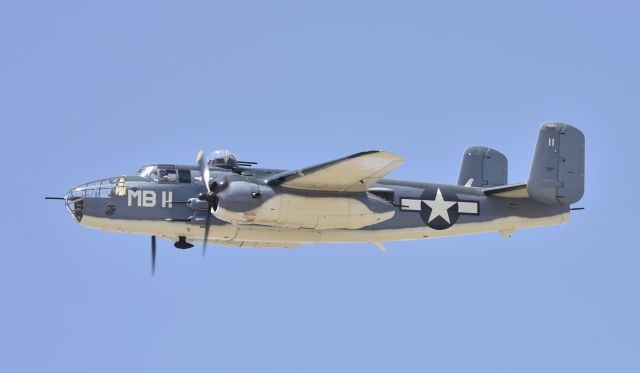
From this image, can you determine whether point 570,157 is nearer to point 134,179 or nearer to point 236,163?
point 236,163

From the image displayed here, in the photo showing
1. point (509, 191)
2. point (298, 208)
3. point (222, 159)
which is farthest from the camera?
point (509, 191)

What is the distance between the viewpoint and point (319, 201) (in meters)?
24.8

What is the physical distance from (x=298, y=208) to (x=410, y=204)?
3234 millimetres

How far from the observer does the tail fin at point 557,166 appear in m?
27.5

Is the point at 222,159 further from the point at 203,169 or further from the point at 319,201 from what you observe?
the point at 319,201

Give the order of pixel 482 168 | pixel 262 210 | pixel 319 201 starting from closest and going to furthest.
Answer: pixel 262 210
pixel 319 201
pixel 482 168

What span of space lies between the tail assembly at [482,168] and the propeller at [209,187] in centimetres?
797

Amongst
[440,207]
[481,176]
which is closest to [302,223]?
[440,207]

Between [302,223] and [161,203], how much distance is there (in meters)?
3.14

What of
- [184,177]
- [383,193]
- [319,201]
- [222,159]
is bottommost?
[319,201]

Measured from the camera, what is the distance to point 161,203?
2531 cm

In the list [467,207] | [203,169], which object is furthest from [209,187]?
[467,207]

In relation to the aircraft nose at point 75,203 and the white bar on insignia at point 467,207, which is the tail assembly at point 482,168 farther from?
the aircraft nose at point 75,203

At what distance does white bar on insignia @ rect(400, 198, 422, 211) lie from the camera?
26641 mm
